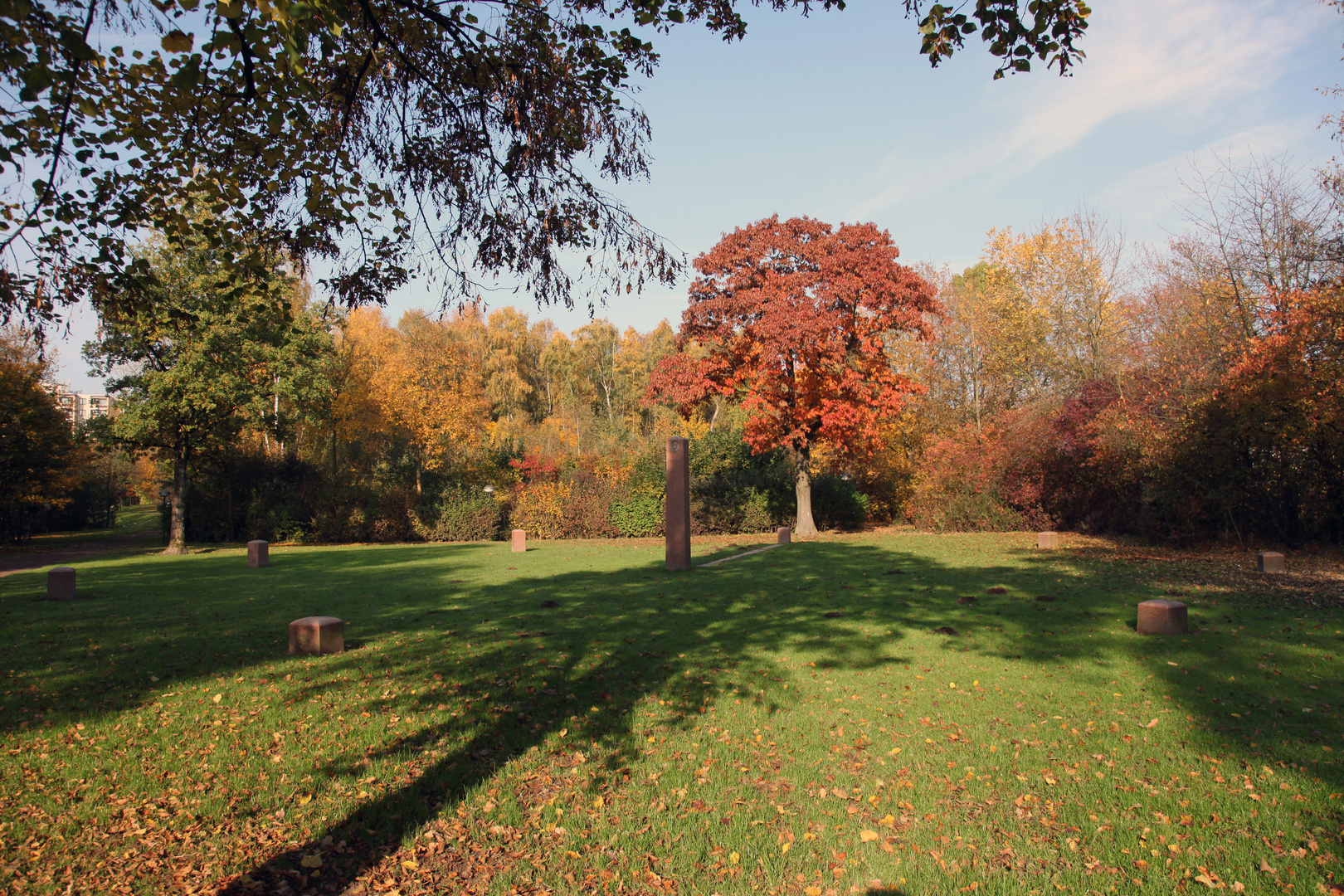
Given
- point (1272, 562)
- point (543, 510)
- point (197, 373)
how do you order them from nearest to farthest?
point (1272, 562) < point (197, 373) < point (543, 510)

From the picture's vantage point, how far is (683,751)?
17.4 ft

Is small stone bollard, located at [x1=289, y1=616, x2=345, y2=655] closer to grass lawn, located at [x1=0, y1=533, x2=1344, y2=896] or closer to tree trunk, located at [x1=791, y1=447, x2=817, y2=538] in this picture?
grass lawn, located at [x1=0, y1=533, x2=1344, y2=896]

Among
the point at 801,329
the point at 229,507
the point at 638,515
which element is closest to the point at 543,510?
the point at 638,515

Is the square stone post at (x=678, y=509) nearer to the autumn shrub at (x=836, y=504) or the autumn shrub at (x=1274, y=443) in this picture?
the autumn shrub at (x=1274, y=443)

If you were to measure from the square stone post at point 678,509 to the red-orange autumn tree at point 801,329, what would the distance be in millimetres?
6270

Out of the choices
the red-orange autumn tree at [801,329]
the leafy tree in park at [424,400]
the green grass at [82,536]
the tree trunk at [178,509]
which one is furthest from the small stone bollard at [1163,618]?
the green grass at [82,536]

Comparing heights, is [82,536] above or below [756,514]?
below

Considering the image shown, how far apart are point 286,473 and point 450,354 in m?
10.3

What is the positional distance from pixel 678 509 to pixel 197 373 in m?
16.2

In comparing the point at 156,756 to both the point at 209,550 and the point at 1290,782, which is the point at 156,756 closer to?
the point at 1290,782

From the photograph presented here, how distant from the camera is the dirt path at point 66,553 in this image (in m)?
19.0

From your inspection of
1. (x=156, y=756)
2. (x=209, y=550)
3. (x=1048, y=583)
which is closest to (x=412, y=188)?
(x=156, y=756)

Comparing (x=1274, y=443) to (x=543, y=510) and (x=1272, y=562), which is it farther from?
(x=543, y=510)

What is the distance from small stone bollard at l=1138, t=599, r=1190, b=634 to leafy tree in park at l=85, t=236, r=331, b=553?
66.7ft
